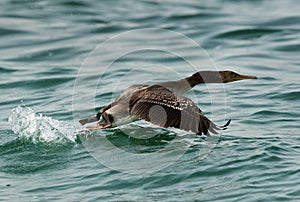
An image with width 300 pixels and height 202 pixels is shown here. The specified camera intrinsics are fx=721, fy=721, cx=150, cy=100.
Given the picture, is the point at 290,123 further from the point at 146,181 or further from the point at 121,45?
the point at 121,45

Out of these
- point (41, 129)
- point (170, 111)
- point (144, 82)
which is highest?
point (144, 82)

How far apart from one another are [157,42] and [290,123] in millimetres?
6219

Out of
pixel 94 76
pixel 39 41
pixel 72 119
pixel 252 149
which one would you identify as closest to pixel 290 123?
pixel 252 149

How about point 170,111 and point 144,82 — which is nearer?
point 170,111

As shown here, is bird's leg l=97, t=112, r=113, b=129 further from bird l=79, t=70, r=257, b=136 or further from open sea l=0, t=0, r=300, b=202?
open sea l=0, t=0, r=300, b=202

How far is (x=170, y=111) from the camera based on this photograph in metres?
7.76

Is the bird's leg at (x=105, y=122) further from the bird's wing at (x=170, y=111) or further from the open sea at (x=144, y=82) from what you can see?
the bird's wing at (x=170, y=111)

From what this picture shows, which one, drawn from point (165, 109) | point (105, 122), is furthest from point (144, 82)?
point (165, 109)

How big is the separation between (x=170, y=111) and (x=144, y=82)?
14.2 feet

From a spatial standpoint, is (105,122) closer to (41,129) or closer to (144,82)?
(41,129)

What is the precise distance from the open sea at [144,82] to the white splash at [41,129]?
0.06 ft

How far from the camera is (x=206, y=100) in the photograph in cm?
1098

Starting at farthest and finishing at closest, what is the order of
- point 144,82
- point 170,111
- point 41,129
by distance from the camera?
point 144,82
point 41,129
point 170,111

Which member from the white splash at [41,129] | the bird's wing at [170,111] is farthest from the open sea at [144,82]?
the bird's wing at [170,111]
